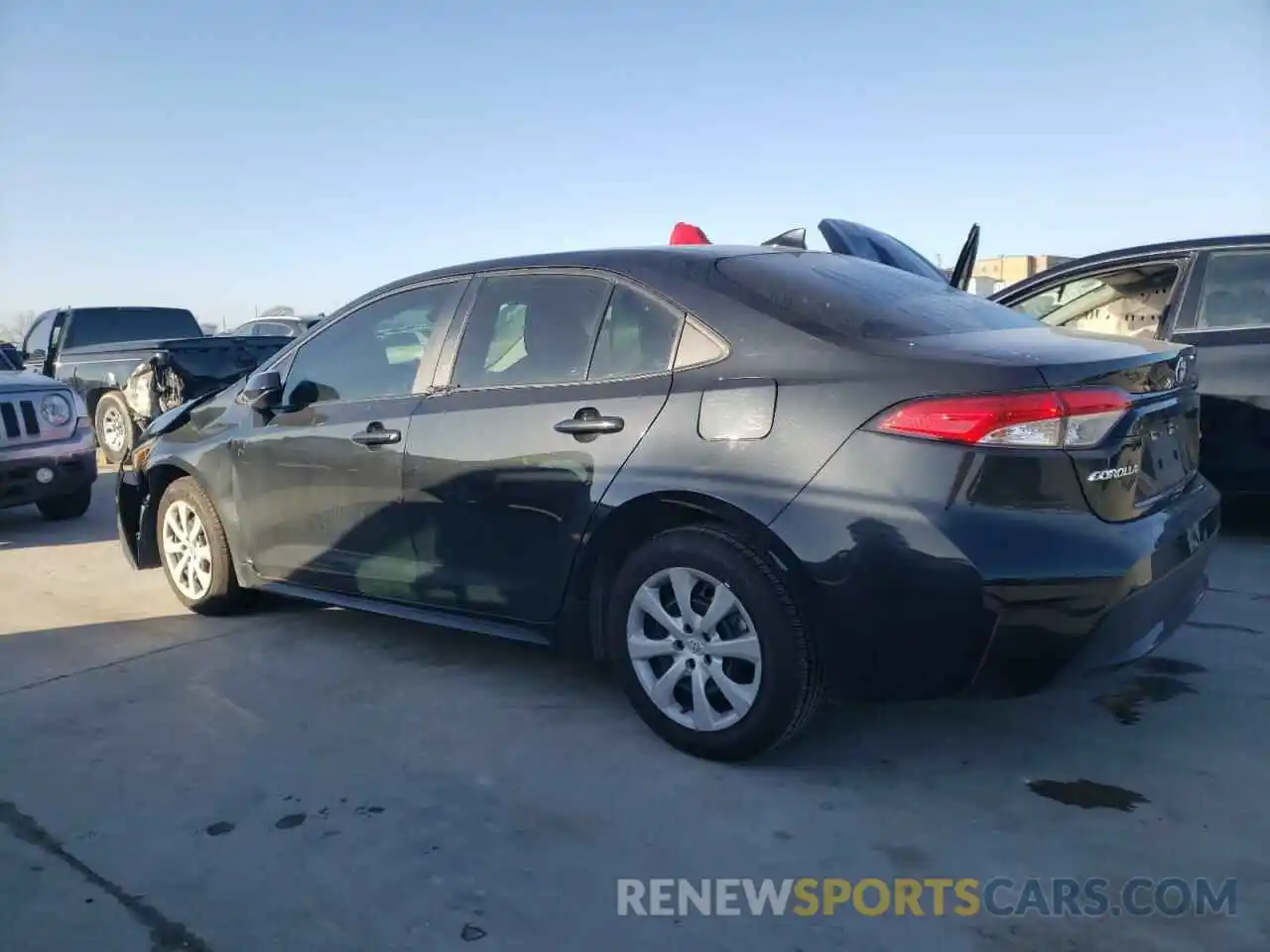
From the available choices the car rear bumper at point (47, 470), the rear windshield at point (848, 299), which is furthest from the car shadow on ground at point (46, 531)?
the rear windshield at point (848, 299)

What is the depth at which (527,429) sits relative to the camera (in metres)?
3.54

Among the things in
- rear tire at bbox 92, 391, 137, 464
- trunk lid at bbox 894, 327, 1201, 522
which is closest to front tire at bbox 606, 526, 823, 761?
trunk lid at bbox 894, 327, 1201, 522

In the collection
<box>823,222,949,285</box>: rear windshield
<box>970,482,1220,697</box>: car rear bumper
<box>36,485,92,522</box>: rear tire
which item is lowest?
<box>36,485,92,522</box>: rear tire

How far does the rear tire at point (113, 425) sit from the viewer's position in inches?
436

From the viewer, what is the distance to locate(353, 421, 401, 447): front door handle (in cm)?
395

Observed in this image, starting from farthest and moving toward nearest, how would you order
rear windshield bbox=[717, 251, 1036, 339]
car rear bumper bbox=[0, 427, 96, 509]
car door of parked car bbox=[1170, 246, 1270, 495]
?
car rear bumper bbox=[0, 427, 96, 509] → car door of parked car bbox=[1170, 246, 1270, 495] → rear windshield bbox=[717, 251, 1036, 339]

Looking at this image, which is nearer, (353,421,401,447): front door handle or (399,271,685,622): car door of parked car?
(399,271,685,622): car door of parked car

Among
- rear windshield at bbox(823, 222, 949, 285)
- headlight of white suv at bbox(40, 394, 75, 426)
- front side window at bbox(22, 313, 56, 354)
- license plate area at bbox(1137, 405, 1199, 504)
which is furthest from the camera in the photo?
front side window at bbox(22, 313, 56, 354)

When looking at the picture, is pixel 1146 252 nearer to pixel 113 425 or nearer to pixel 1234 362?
pixel 1234 362

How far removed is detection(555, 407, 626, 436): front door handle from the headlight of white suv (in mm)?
5420

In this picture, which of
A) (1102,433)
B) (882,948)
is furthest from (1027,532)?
(882,948)

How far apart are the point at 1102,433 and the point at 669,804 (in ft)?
5.14

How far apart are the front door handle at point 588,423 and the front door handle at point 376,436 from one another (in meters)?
0.82

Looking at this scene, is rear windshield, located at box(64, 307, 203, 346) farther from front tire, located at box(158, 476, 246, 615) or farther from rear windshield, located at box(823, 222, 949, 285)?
rear windshield, located at box(823, 222, 949, 285)
